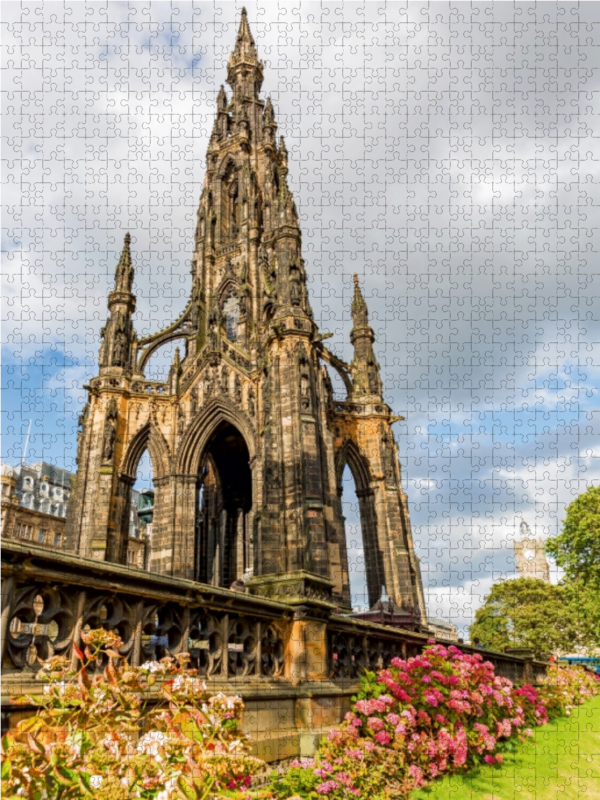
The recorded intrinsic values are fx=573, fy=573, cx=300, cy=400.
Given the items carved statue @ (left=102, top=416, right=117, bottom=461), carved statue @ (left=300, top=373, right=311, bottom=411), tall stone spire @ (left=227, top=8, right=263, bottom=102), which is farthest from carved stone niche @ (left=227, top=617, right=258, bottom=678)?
tall stone spire @ (left=227, top=8, right=263, bottom=102)

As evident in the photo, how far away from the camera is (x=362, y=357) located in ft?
107

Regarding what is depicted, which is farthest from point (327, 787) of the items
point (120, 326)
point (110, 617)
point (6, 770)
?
point (120, 326)

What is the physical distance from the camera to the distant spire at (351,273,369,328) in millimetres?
33434

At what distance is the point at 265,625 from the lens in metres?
6.66

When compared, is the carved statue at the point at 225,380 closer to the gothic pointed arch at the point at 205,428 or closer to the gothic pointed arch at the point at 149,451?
the gothic pointed arch at the point at 205,428

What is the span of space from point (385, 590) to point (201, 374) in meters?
13.5

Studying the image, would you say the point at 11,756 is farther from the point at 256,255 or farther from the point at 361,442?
the point at 256,255

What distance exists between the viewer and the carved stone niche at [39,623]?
3838mm

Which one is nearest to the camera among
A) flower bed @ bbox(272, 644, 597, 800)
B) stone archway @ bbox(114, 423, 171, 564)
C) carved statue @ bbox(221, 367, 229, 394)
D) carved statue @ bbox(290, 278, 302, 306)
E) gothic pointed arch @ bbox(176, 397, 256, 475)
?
flower bed @ bbox(272, 644, 597, 800)

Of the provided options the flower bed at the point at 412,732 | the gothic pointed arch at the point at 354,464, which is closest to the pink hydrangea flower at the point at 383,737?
the flower bed at the point at 412,732

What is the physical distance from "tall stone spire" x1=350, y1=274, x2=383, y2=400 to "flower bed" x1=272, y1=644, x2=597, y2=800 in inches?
913

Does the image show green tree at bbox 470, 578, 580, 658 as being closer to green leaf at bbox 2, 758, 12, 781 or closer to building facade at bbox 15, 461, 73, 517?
building facade at bbox 15, 461, 73, 517

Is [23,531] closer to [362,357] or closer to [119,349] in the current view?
[119,349]

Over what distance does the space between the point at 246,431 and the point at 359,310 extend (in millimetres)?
11904
